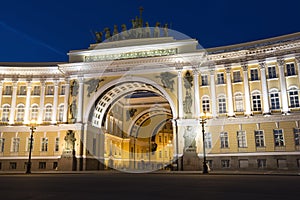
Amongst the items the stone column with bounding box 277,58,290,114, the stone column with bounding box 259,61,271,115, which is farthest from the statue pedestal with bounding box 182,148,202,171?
the stone column with bounding box 277,58,290,114

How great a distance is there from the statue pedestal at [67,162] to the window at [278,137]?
24927 mm

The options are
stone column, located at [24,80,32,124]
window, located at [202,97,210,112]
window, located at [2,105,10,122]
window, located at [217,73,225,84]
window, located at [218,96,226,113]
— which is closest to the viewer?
window, located at [218,96,226,113]

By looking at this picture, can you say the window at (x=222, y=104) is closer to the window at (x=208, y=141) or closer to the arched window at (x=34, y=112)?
the window at (x=208, y=141)

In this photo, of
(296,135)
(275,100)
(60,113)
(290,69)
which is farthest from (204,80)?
(60,113)

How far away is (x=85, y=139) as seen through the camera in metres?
40.1

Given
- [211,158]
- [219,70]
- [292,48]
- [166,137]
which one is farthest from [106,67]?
[166,137]

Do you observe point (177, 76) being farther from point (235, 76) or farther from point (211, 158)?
point (211, 158)

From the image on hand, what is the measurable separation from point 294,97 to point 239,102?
20.2ft

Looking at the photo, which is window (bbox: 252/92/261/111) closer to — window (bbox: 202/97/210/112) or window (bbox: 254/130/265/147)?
window (bbox: 254/130/265/147)

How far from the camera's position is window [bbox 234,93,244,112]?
3678 cm

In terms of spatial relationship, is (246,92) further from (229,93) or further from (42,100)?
(42,100)

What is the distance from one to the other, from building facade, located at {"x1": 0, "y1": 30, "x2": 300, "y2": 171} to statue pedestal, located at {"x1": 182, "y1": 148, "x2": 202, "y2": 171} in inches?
4.5

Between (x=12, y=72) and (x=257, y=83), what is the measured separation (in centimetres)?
3429

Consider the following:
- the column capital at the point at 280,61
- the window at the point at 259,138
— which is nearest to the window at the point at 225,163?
the window at the point at 259,138
